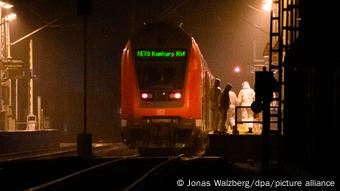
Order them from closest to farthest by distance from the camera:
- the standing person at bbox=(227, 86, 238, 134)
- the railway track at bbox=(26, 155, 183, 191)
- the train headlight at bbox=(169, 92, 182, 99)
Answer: the railway track at bbox=(26, 155, 183, 191) < the train headlight at bbox=(169, 92, 182, 99) < the standing person at bbox=(227, 86, 238, 134)

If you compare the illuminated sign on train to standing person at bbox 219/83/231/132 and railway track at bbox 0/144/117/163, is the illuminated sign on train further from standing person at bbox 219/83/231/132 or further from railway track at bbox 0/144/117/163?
railway track at bbox 0/144/117/163

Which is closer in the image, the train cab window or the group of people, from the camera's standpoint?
the train cab window

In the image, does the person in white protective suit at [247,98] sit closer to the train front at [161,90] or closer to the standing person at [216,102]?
the standing person at [216,102]

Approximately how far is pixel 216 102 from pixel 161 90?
548 centimetres

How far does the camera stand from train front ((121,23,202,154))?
2445 centimetres

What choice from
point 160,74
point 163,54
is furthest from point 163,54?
point 160,74

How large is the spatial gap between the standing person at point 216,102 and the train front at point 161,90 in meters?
4.43

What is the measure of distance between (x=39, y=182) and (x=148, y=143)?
9.33 m

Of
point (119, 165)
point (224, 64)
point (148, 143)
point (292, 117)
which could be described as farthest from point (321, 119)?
point (224, 64)

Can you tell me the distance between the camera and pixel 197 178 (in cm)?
1644

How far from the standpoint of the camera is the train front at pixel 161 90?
24453 millimetres

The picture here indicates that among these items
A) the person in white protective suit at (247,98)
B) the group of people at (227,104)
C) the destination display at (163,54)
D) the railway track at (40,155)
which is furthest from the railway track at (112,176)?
the person in white protective suit at (247,98)

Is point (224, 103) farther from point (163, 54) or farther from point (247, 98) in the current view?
point (247, 98)

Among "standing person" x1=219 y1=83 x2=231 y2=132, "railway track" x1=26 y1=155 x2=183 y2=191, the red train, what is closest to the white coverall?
"standing person" x1=219 y1=83 x2=231 y2=132
